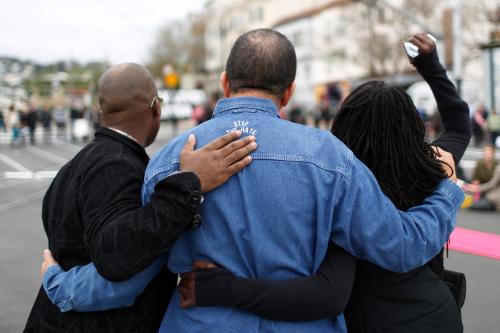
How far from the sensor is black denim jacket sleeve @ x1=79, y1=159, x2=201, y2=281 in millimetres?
1694

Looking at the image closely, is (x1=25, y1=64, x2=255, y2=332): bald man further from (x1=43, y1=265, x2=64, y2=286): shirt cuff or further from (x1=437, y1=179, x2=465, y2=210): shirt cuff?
(x1=437, y1=179, x2=465, y2=210): shirt cuff

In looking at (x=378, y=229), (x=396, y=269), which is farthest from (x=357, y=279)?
(x=378, y=229)

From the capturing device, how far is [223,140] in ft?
5.68

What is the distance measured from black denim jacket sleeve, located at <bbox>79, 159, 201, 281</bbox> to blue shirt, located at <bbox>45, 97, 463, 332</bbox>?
0.29 ft

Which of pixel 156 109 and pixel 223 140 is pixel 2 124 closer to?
pixel 156 109

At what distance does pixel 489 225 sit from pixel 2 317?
6.50 m

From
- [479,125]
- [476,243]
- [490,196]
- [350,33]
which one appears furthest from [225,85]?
[350,33]

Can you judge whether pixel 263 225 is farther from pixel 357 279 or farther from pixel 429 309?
pixel 429 309

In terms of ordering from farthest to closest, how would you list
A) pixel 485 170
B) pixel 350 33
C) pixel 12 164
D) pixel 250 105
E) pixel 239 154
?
pixel 350 33
pixel 12 164
pixel 485 170
pixel 250 105
pixel 239 154

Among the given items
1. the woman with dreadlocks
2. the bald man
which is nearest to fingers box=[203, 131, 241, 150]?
the bald man

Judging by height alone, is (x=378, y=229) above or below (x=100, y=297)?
above

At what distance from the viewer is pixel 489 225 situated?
26.4 ft


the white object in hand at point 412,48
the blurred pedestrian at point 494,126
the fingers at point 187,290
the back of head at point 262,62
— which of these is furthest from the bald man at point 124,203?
the blurred pedestrian at point 494,126

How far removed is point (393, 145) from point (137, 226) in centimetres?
100
